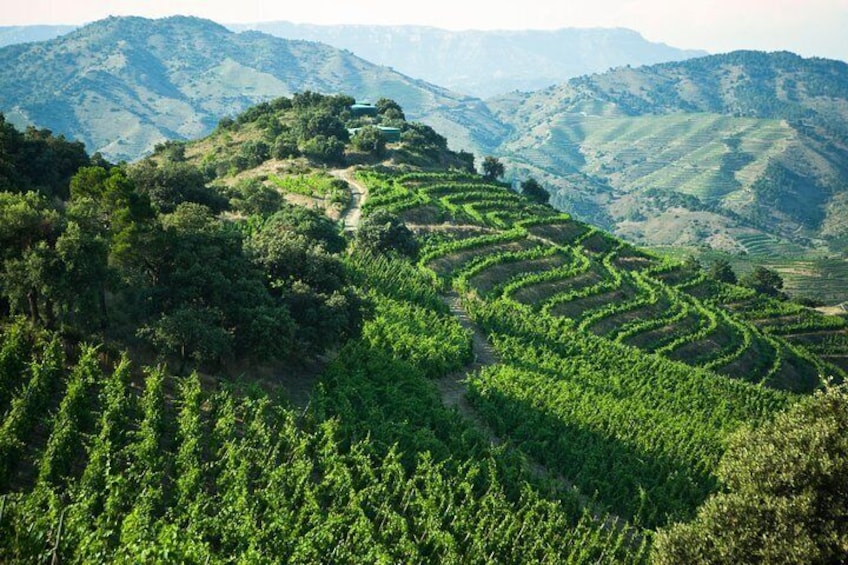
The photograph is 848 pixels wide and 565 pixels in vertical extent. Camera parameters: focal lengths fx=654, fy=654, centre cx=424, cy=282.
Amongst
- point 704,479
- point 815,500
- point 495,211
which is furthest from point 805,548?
point 495,211

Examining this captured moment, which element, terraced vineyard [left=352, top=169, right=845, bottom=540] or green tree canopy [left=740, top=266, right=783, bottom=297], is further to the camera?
green tree canopy [left=740, top=266, right=783, bottom=297]

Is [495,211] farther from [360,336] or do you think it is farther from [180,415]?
[180,415]

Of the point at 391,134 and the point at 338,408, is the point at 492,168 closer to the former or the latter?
the point at 391,134

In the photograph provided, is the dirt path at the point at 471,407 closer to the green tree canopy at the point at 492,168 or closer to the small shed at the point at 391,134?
the small shed at the point at 391,134

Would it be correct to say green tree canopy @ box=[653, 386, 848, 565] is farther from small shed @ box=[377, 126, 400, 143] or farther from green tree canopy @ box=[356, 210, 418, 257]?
small shed @ box=[377, 126, 400, 143]

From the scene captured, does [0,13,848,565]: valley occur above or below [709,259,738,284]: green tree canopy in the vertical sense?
above

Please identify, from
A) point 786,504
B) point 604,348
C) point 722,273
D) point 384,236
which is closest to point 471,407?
point 604,348

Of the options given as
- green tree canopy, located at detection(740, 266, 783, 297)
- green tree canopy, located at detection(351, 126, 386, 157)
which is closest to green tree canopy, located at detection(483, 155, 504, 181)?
green tree canopy, located at detection(351, 126, 386, 157)

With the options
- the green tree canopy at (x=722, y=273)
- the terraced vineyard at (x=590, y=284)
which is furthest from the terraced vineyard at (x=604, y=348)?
the green tree canopy at (x=722, y=273)
